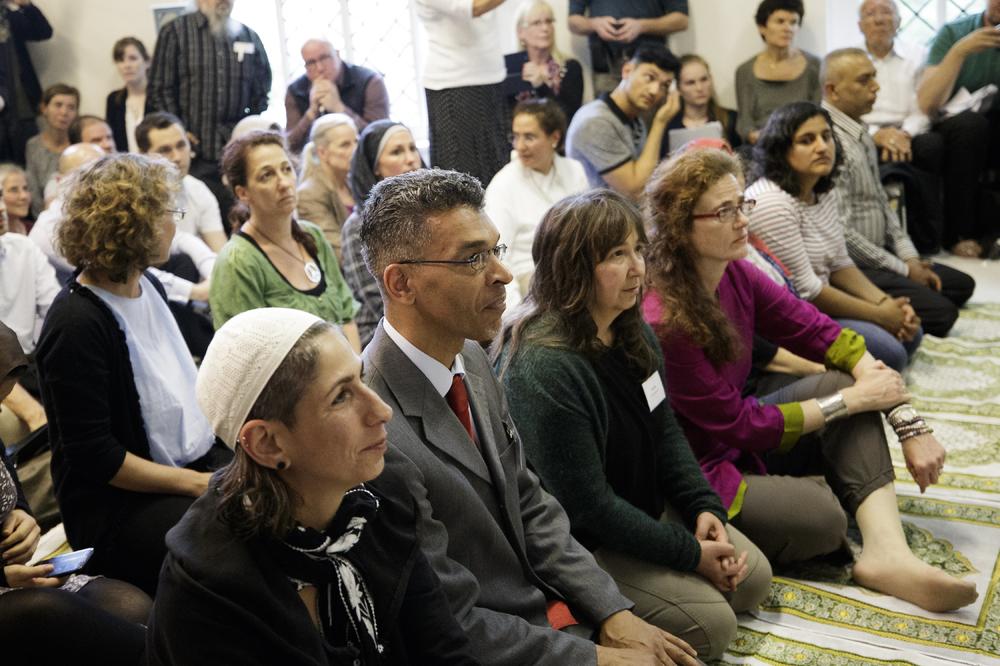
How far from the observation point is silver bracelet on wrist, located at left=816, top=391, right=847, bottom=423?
108 inches

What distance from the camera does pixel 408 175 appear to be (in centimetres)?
191

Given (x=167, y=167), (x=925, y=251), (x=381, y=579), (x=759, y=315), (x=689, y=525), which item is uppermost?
(x=167, y=167)

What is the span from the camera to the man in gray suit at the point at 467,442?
68.7 inches

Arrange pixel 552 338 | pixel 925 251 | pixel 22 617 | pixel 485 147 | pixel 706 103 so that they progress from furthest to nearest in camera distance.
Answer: pixel 706 103 → pixel 925 251 → pixel 485 147 → pixel 552 338 → pixel 22 617

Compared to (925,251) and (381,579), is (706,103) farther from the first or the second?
(381,579)

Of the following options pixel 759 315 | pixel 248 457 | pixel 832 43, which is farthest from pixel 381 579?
pixel 832 43

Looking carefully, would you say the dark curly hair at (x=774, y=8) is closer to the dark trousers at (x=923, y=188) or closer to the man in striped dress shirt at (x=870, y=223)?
the dark trousers at (x=923, y=188)

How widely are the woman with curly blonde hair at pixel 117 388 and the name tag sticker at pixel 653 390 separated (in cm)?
99

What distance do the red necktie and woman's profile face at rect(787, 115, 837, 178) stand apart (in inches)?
92.8

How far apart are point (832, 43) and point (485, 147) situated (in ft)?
10.0

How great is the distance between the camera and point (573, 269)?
2281 mm

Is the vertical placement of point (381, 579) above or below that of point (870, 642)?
above

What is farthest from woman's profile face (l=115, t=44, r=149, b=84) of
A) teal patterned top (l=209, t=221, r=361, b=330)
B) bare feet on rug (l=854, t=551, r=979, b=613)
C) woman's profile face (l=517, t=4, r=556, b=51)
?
bare feet on rug (l=854, t=551, r=979, b=613)

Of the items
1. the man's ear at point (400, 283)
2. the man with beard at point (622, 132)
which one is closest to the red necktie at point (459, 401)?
the man's ear at point (400, 283)
